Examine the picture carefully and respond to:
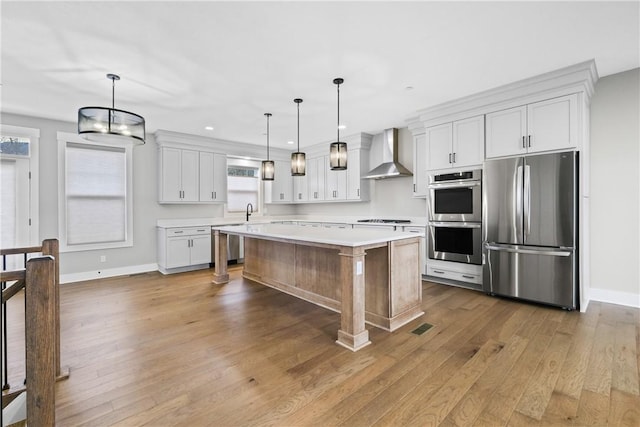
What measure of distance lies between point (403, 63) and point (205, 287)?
3.94 m

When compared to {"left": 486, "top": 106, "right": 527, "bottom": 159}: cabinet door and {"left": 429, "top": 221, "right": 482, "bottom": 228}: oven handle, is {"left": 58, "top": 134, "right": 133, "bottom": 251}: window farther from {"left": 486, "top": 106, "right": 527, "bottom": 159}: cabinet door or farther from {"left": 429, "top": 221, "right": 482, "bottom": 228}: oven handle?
{"left": 486, "top": 106, "right": 527, "bottom": 159}: cabinet door

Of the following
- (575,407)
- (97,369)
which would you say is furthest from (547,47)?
(97,369)

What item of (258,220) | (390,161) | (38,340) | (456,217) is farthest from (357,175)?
(38,340)

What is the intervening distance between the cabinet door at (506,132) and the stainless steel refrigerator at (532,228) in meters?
0.17

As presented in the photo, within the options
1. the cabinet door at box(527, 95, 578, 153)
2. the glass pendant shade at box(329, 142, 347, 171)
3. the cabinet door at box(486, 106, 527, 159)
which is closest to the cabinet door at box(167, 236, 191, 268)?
the glass pendant shade at box(329, 142, 347, 171)

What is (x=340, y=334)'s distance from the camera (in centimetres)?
269

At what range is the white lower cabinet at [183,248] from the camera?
5.47 meters

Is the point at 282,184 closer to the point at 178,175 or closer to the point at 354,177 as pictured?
the point at 354,177

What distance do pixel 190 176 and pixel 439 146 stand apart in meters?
4.59

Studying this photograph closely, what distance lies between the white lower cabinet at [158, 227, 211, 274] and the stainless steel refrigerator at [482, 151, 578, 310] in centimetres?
480

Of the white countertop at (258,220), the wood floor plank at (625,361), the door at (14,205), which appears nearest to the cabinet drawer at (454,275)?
the white countertop at (258,220)

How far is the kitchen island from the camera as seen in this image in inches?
104

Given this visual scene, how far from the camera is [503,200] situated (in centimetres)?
380

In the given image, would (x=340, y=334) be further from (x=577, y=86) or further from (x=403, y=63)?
(x=577, y=86)
